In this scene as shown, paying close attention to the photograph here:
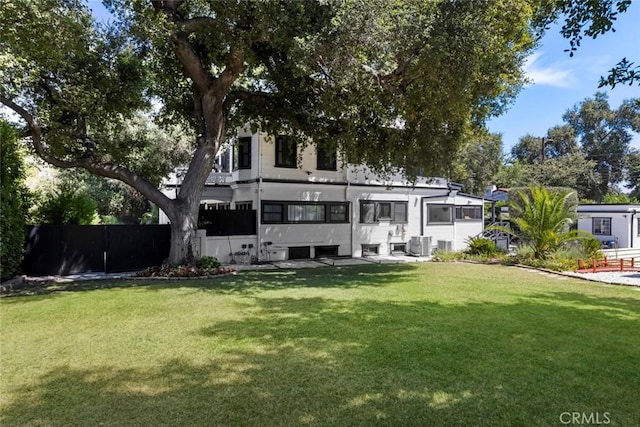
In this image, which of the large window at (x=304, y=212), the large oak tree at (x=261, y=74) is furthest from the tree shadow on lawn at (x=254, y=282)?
the large window at (x=304, y=212)

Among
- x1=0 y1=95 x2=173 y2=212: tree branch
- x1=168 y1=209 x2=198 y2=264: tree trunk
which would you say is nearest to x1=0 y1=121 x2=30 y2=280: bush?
x1=0 y1=95 x2=173 y2=212: tree branch

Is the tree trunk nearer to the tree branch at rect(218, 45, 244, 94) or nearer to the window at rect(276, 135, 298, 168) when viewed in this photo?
the tree branch at rect(218, 45, 244, 94)

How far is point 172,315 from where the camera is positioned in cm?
713

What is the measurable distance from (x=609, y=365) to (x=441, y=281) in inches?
255

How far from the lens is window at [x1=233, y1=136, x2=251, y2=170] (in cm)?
1725

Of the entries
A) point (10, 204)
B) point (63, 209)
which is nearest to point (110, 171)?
point (63, 209)

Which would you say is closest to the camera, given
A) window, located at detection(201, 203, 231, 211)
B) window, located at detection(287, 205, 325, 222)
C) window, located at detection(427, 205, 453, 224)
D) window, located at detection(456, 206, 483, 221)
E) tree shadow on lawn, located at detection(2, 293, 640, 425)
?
tree shadow on lawn, located at detection(2, 293, 640, 425)

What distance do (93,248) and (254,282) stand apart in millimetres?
6095

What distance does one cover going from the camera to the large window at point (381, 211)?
19.3m

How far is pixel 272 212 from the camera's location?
1702 cm

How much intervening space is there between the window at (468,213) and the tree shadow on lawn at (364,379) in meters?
15.7

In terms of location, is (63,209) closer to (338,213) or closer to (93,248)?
(93,248)

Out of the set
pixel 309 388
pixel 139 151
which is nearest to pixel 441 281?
pixel 309 388

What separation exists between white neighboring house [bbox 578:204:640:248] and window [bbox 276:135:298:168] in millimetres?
20472
